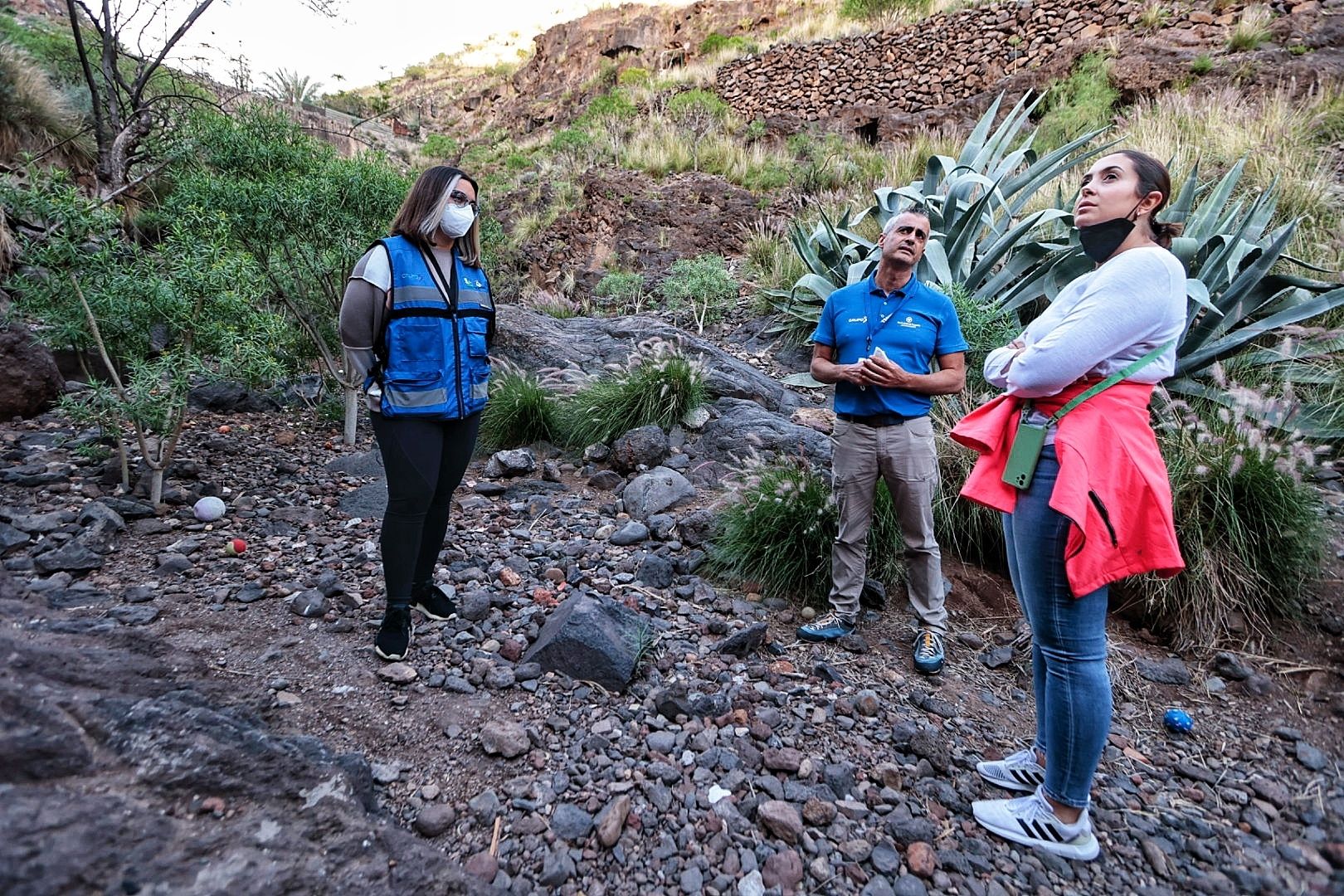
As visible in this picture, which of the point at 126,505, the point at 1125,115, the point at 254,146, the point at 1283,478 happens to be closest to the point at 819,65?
the point at 1125,115

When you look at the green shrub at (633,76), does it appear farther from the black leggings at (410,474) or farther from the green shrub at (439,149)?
the black leggings at (410,474)

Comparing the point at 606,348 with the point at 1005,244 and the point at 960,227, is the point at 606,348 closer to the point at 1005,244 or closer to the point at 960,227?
the point at 960,227

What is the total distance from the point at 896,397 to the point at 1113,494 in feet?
3.84

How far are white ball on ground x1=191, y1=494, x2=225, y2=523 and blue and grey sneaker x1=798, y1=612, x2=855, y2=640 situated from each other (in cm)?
323

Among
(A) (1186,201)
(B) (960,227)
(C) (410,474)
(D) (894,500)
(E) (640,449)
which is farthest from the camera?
(B) (960,227)

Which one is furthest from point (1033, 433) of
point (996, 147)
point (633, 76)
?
point (633, 76)

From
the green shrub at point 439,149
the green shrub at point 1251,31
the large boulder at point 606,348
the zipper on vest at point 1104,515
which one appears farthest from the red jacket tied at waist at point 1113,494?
the green shrub at point 439,149

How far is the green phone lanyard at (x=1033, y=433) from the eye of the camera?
1701 millimetres

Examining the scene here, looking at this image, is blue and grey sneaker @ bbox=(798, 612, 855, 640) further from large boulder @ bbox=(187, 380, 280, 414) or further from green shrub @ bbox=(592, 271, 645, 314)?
green shrub @ bbox=(592, 271, 645, 314)

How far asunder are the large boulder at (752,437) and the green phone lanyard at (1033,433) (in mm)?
2345

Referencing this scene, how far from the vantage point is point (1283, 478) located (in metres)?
3.16

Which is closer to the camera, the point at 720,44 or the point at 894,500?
the point at 894,500

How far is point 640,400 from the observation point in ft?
16.8

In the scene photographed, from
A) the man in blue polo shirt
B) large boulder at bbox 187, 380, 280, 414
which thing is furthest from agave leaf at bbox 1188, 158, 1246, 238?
large boulder at bbox 187, 380, 280, 414
